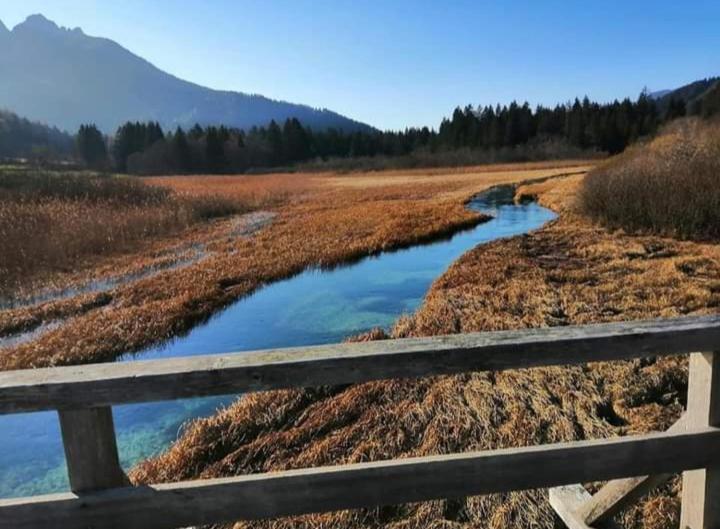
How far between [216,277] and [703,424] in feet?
36.5

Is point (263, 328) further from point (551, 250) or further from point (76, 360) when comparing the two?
point (551, 250)

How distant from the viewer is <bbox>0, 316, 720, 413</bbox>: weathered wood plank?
1.64 meters

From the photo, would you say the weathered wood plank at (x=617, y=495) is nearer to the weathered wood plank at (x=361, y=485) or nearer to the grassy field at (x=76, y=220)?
the weathered wood plank at (x=361, y=485)

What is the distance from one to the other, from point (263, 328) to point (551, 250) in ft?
27.0

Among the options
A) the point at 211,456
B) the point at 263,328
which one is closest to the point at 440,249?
the point at 263,328

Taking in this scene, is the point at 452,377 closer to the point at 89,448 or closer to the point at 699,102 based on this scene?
the point at 89,448

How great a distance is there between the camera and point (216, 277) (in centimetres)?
1211

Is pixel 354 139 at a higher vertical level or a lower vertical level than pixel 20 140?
lower

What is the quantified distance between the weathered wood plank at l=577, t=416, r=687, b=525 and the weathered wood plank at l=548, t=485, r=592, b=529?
0.05 meters

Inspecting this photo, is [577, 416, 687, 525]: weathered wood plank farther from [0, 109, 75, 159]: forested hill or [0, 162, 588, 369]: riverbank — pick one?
[0, 109, 75, 159]: forested hill

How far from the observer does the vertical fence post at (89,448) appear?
1.67 m

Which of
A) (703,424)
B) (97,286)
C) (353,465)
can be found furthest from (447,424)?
(97,286)

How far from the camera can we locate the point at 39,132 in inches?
4500

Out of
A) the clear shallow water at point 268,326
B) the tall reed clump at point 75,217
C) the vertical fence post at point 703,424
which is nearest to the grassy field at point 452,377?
the clear shallow water at point 268,326
